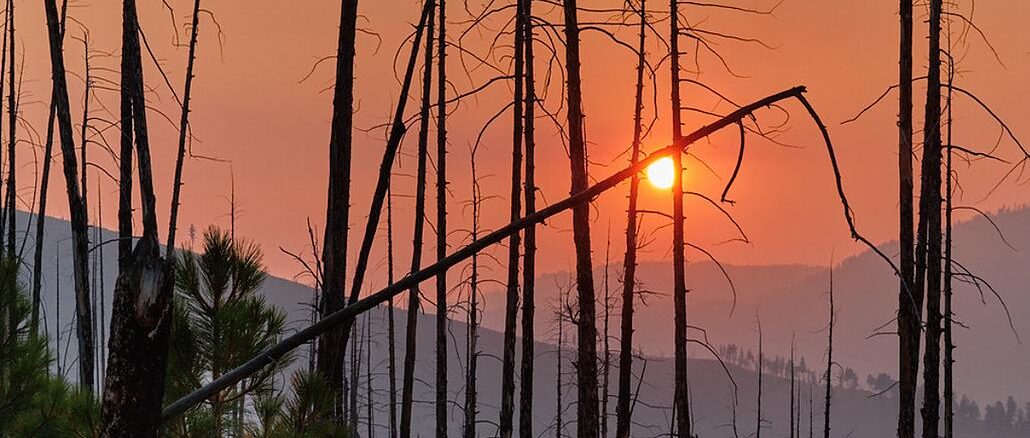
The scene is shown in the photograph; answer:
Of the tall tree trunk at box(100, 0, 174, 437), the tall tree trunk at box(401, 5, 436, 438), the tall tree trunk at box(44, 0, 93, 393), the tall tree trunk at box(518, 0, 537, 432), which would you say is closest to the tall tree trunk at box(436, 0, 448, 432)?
the tall tree trunk at box(401, 5, 436, 438)

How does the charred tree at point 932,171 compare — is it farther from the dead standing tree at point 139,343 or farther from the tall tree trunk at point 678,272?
the dead standing tree at point 139,343

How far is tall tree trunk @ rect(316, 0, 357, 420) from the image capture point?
153 inches

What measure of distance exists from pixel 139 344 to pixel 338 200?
2999 mm

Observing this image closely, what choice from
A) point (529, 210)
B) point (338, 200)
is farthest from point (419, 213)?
point (338, 200)

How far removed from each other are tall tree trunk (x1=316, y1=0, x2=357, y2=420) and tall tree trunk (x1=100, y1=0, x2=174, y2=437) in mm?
2490

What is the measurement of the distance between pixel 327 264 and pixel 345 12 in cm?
127

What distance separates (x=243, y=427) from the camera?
10.1 ft

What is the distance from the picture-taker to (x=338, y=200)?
421cm

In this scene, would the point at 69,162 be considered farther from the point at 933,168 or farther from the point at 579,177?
the point at 933,168

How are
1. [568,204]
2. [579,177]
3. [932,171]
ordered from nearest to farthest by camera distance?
[568,204], [579,177], [932,171]

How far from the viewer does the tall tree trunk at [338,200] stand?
3896mm

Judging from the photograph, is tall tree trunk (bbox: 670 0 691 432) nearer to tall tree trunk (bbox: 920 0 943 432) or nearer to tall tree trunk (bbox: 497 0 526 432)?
tall tree trunk (bbox: 497 0 526 432)

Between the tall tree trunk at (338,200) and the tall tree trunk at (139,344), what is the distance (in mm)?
2490

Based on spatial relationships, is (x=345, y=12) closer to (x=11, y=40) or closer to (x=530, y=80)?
(x=530, y=80)
